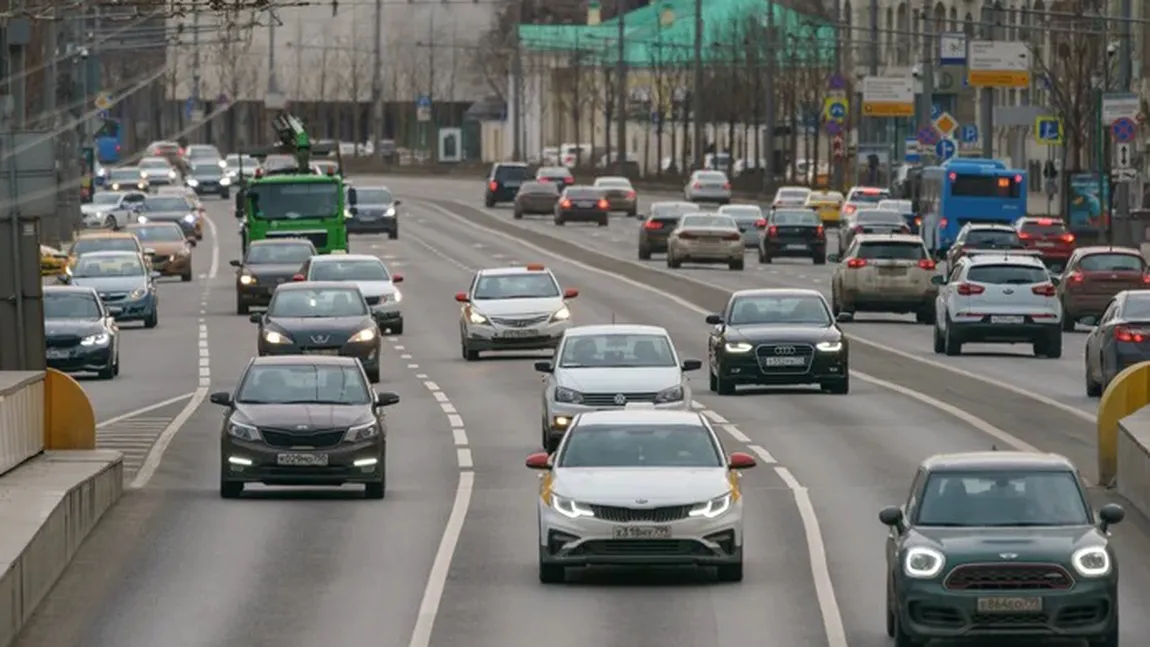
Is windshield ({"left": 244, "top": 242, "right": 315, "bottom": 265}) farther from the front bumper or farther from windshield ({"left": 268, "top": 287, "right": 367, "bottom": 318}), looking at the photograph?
the front bumper

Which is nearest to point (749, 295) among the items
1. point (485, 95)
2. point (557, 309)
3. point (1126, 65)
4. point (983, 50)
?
point (557, 309)

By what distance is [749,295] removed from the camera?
133 feet

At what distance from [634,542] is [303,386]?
8.04 meters

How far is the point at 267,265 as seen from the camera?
60.1m

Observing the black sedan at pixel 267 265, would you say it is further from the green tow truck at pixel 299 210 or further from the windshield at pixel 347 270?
the windshield at pixel 347 270

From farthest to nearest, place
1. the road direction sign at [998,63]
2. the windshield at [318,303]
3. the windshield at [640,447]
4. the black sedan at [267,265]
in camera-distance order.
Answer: the road direction sign at [998,63], the black sedan at [267,265], the windshield at [318,303], the windshield at [640,447]

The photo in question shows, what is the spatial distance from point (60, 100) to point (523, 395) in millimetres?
53137

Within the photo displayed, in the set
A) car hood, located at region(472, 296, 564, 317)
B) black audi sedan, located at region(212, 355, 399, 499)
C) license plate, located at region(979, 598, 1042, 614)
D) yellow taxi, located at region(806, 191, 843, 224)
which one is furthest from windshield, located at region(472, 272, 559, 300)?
yellow taxi, located at region(806, 191, 843, 224)

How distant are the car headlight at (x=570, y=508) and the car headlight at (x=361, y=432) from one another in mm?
6772

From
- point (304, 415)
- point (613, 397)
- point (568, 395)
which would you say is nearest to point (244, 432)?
point (304, 415)

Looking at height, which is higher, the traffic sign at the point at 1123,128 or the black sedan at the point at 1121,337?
the traffic sign at the point at 1123,128

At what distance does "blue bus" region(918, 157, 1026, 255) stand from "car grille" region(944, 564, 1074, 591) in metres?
63.4

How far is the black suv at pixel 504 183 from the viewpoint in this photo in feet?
398

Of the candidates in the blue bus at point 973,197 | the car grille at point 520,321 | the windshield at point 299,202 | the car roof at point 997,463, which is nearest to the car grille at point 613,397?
the car roof at point 997,463
